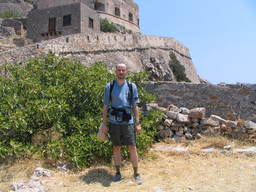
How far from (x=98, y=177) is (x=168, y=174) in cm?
95

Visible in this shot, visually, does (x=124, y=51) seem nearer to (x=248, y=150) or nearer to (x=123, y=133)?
(x=248, y=150)

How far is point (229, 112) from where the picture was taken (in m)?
5.81

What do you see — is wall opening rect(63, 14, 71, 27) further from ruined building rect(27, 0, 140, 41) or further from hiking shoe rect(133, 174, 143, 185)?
hiking shoe rect(133, 174, 143, 185)

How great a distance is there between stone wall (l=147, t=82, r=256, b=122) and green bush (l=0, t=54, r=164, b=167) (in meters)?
1.31

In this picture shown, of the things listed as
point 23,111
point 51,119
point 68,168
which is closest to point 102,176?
point 68,168

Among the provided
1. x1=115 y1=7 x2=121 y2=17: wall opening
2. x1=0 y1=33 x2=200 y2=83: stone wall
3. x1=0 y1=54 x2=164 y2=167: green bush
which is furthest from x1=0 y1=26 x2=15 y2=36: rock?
x1=0 y1=54 x2=164 y2=167: green bush

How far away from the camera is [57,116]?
4.35 m

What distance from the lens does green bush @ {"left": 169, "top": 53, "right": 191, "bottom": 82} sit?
2191 centimetres

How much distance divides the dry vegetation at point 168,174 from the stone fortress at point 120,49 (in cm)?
188

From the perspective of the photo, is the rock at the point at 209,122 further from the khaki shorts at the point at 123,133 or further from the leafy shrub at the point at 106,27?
the leafy shrub at the point at 106,27

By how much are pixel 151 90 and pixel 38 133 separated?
3029 millimetres

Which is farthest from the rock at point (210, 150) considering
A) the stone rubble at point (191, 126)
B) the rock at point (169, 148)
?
the stone rubble at point (191, 126)

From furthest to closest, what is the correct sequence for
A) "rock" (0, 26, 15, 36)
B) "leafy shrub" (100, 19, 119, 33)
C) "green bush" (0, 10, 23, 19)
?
"green bush" (0, 10, 23, 19) → "leafy shrub" (100, 19, 119, 33) → "rock" (0, 26, 15, 36)

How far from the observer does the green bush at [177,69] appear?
Answer: 2191 centimetres
